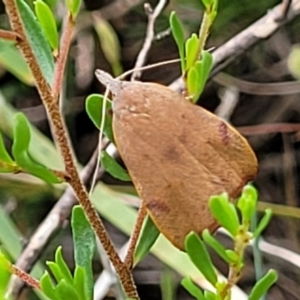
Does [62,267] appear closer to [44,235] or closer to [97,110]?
[97,110]

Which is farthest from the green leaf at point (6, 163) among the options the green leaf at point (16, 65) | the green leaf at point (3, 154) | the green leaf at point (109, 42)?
the green leaf at point (109, 42)

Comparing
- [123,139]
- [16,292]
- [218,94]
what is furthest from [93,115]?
[218,94]

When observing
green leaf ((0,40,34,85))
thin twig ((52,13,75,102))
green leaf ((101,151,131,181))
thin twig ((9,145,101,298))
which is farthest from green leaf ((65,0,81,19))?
green leaf ((0,40,34,85))

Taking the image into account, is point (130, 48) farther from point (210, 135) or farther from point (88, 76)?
point (210, 135)

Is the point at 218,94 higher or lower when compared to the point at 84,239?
lower

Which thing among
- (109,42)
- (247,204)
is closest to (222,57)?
(109,42)

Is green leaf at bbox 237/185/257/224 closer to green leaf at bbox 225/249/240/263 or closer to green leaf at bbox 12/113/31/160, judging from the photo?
green leaf at bbox 225/249/240/263
